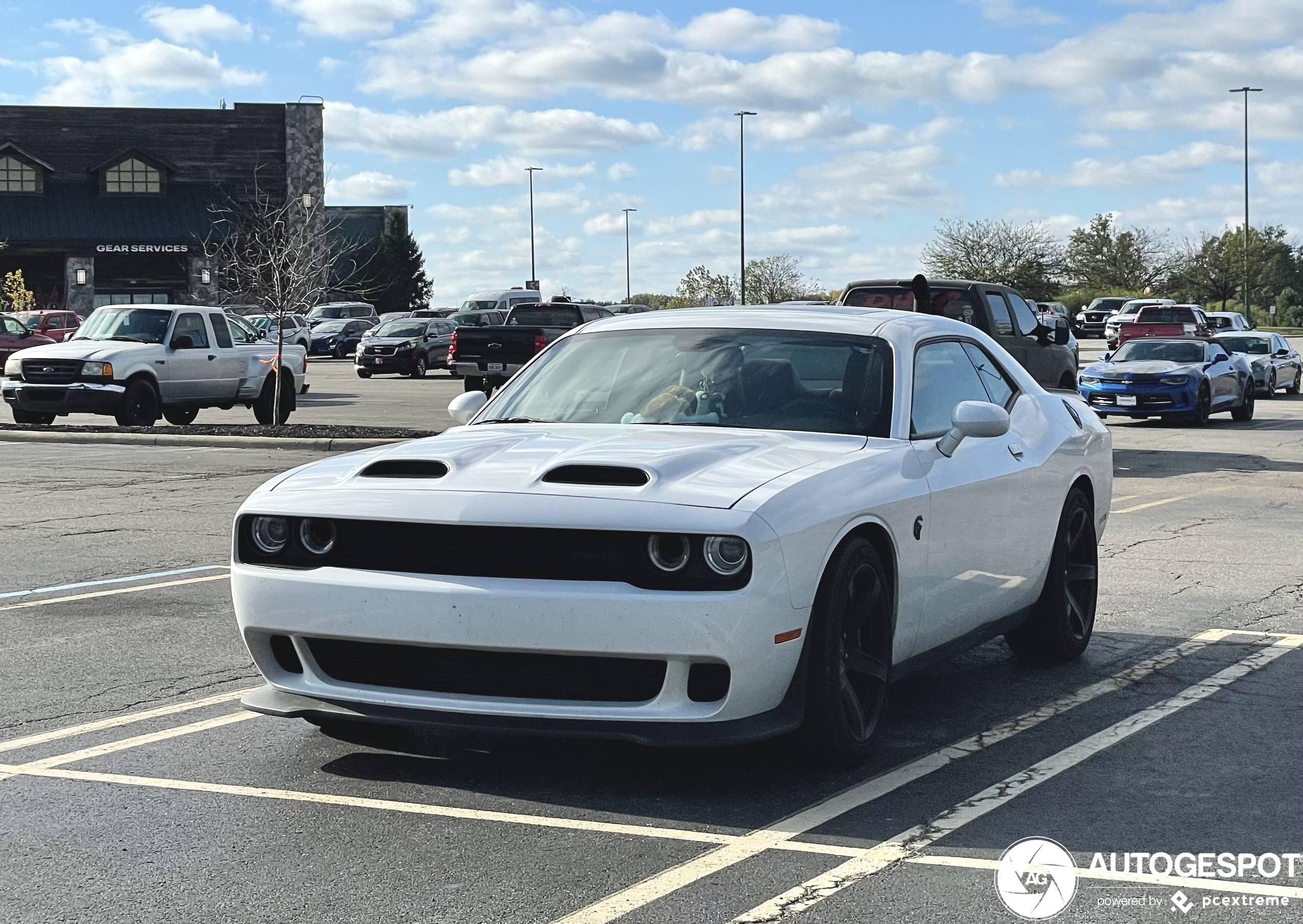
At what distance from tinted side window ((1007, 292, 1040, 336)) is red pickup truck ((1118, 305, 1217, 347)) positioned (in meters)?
24.5

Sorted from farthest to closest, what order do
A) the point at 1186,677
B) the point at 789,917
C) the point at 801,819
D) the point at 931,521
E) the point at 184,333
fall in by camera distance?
the point at 184,333
the point at 1186,677
the point at 931,521
the point at 801,819
the point at 789,917

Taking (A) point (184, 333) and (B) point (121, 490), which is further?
(A) point (184, 333)

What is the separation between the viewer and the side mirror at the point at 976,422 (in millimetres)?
6031

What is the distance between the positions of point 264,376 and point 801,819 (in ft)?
66.7

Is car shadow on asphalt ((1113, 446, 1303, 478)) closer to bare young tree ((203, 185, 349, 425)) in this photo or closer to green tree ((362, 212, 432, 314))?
bare young tree ((203, 185, 349, 425))

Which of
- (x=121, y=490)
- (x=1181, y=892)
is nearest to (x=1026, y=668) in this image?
(x=1181, y=892)

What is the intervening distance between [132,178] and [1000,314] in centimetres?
5147

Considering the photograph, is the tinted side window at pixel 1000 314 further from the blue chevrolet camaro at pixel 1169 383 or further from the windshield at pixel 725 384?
the windshield at pixel 725 384

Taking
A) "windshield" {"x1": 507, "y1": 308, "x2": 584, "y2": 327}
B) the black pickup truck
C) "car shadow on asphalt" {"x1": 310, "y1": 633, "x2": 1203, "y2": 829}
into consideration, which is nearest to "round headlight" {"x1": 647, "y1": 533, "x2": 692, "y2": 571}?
"car shadow on asphalt" {"x1": 310, "y1": 633, "x2": 1203, "y2": 829}

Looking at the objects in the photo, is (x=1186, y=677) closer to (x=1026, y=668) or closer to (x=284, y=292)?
(x=1026, y=668)

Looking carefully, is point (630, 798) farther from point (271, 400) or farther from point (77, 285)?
point (77, 285)

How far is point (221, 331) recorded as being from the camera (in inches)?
936

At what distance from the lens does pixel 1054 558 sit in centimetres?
720

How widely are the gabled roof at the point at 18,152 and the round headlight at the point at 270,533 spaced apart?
6094 cm
